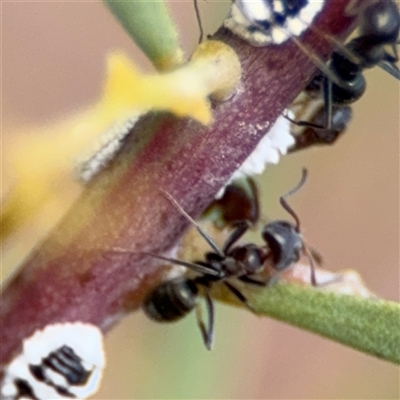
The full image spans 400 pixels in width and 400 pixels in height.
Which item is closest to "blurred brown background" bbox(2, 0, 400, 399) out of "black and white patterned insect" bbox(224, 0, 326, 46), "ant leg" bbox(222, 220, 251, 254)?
"ant leg" bbox(222, 220, 251, 254)

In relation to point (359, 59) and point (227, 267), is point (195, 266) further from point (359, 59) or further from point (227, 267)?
point (359, 59)

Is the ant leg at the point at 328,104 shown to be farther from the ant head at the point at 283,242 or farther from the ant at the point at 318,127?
the ant head at the point at 283,242

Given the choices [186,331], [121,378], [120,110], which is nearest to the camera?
[120,110]

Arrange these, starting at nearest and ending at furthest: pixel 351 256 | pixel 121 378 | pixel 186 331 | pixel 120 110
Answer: pixel 120 110, pixel 186 331, pixel 121 378, pixel 351 256

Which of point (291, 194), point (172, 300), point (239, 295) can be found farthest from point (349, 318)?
point (291, 194)

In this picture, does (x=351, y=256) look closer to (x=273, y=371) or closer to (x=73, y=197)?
(x=273, y=371)

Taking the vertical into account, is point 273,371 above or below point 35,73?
below

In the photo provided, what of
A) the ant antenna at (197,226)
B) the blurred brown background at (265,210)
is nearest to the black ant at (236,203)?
the ant antenna at (197,226)

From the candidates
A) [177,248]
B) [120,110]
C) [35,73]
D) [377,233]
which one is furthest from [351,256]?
[120,110]
